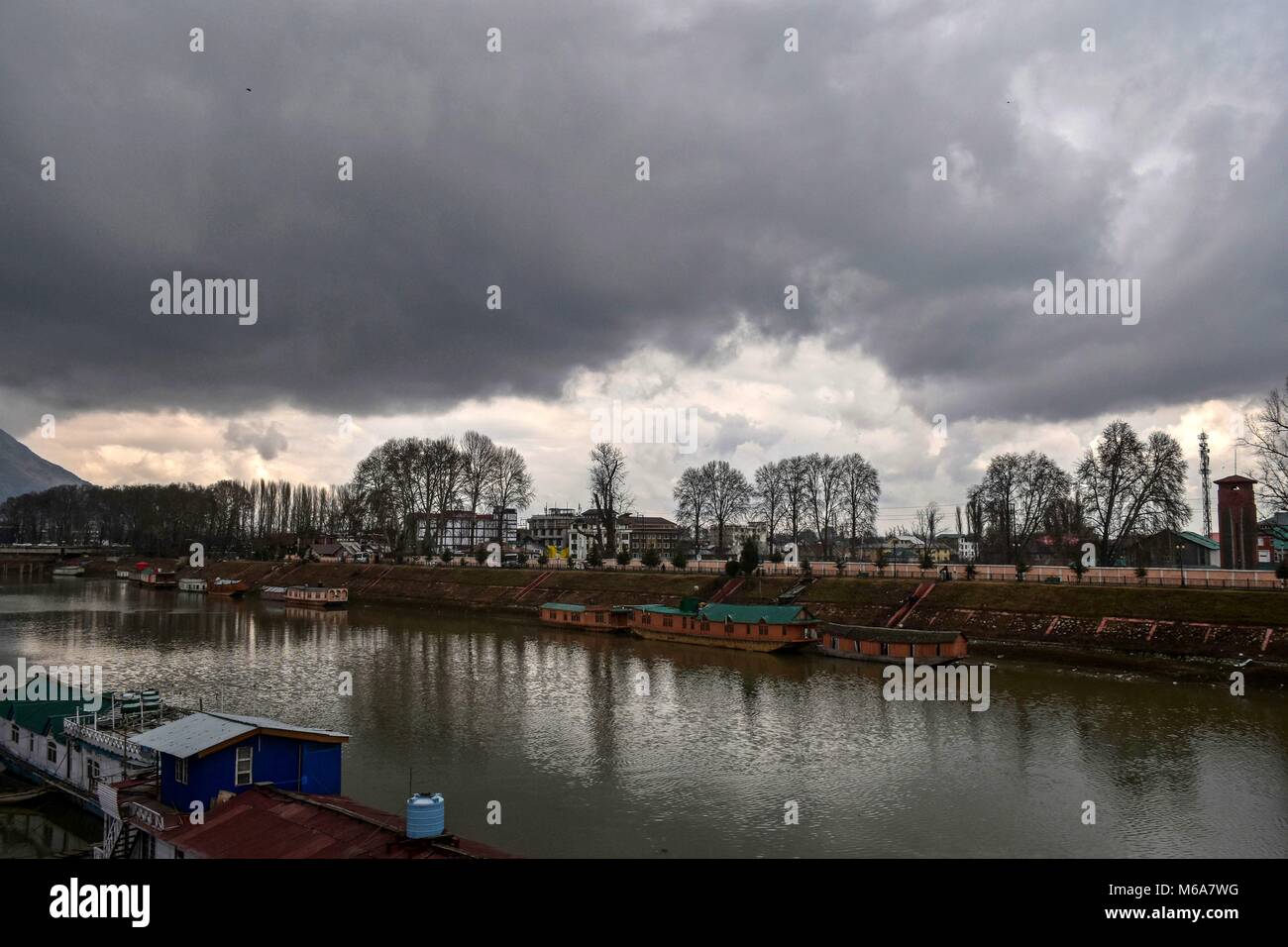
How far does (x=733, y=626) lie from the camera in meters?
59.8

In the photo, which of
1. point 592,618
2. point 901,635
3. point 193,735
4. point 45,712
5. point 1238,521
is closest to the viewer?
point 193,735

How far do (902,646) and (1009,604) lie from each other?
47.9 ft

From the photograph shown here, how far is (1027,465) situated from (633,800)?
292 ft

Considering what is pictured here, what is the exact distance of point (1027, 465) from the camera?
9838cm

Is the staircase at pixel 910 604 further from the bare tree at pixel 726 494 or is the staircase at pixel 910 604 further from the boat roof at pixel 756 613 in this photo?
the bare tree at pixel 726 494

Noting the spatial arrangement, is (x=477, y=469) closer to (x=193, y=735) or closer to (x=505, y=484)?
(x=505, y=484)

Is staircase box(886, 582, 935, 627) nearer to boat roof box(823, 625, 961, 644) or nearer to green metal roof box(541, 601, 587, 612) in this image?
boat roof box(823, 625, 961, 644)

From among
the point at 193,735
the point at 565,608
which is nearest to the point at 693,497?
the point at 565,608

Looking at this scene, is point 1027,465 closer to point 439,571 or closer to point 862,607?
point 862,607

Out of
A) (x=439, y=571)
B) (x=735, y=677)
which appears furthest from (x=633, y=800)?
(x=439, y=571)

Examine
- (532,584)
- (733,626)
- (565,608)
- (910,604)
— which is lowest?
(565,608)

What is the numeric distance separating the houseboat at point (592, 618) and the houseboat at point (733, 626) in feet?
9.55

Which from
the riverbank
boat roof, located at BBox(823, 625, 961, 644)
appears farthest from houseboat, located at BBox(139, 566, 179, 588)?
boat roof, located at BBox(823, 625, 961, 644)

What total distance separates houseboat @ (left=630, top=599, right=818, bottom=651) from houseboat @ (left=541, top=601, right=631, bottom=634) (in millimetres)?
2911
